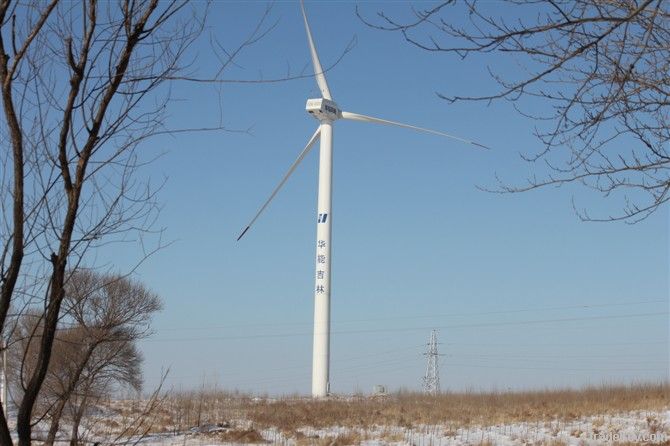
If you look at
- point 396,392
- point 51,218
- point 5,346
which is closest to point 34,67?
point 51,218

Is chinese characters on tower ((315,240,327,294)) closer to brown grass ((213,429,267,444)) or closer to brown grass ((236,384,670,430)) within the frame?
brown grass ((236,384,670,430))

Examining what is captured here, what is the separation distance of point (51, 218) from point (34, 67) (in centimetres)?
77

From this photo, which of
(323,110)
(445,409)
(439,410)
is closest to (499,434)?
(439,410)

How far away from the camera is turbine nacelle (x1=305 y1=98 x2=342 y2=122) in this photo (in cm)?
3766

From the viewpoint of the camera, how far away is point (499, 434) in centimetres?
1440

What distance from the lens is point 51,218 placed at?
416cm

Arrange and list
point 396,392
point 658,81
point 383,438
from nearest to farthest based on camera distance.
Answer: point 658,81
point 383,438
point 396,392

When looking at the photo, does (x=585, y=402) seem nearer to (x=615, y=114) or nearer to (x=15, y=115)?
(x=615, y=114)

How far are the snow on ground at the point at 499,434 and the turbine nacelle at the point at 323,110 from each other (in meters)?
22.0

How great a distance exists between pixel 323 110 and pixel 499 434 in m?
25.1

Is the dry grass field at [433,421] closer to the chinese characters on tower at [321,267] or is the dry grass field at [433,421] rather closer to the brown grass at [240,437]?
the brown grass at [240,437]

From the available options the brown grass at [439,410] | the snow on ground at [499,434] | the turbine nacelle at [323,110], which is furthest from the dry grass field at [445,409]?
the turbine nacelle at [323,110]

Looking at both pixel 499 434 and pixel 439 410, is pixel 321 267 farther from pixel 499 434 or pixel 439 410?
pixel 499 434

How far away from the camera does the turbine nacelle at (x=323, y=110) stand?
37656 mm
